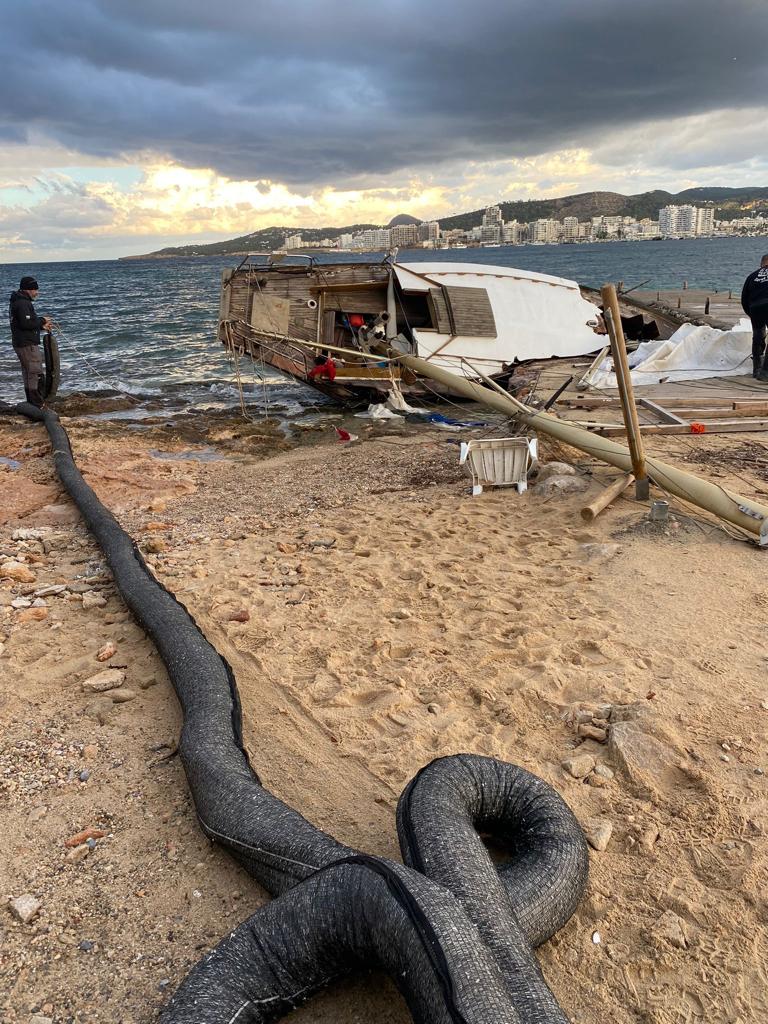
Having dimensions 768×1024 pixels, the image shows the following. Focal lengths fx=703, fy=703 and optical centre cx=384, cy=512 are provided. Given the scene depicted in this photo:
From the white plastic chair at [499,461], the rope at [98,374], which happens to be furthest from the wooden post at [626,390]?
the rope at [98,374]

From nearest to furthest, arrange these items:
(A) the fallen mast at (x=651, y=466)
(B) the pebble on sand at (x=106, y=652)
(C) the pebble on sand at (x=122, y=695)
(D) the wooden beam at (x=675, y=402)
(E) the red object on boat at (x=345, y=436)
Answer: (C) the pebble on sand at (x=122, y=695)
(B) the pebble on sand at (x=106, y=652)
(A) the fallen mast at (x=651, y=466)
(D) the wooden beam at (x=675, y=402)
(E) the red object on boat at (x=345, y=436)

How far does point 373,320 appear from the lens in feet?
48.2

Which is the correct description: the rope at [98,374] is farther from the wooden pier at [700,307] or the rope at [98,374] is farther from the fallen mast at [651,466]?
the wooden pier at [700,307]

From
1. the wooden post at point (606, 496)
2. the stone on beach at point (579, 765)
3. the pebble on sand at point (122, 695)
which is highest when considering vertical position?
the wooden post at point (606, 496)

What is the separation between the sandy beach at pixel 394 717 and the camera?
8.64ft

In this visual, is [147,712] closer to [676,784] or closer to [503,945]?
[503,945]

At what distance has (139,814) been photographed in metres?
3.36

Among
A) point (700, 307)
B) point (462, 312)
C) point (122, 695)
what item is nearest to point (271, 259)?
point (462, 312)

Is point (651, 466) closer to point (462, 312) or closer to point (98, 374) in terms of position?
point (462, 312)

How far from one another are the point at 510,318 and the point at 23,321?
937 cm

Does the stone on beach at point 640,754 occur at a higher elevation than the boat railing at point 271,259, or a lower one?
lower

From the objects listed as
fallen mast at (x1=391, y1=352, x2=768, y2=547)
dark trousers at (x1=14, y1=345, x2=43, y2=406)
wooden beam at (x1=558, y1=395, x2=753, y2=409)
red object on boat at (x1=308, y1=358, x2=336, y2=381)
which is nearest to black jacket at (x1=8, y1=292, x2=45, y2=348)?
dark trousers at (x1=14, y1=345, x2=43, y2=406)

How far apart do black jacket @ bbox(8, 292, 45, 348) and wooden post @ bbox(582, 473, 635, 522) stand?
412 inches

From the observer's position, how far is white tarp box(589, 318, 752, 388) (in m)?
12.7
